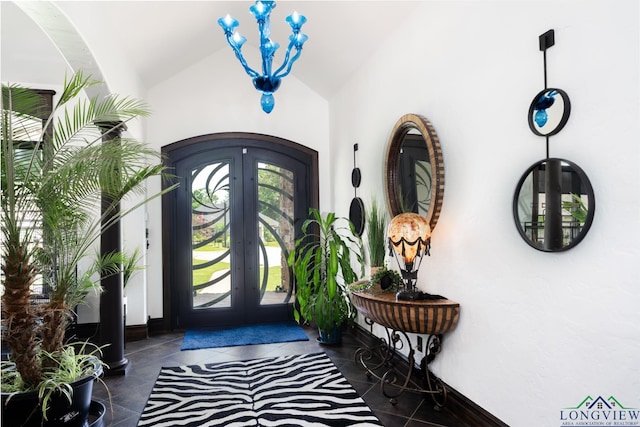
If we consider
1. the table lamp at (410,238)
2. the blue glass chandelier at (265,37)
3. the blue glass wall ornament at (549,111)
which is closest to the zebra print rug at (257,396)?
the table lamp at (410,238)

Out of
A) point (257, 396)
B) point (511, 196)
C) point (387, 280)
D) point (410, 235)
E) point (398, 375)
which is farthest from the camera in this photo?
point (398, 375)

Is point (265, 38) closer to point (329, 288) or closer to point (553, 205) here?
point (553, 205)

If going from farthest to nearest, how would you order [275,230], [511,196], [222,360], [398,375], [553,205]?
[275,230] → [222,360] → [398,375] → [511,196] → [553,205]

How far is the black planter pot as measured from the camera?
2.04 m

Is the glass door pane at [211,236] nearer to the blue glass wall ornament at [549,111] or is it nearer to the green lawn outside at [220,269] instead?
the green lawn outside at [220,269]

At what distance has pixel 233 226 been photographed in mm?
5320

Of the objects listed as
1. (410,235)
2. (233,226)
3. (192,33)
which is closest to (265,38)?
(410,235)

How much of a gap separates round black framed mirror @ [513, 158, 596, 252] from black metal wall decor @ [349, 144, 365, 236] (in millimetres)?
2313

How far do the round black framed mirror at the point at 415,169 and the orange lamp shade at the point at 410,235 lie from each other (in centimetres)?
Result: 16

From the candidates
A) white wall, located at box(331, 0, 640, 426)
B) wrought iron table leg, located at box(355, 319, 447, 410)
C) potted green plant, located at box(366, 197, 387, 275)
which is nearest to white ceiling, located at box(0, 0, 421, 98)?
white wall, located at box(331, 0, 640, 426)

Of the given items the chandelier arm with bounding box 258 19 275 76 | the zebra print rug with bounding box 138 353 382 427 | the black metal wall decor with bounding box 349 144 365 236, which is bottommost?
the zebra print rug with bounding box 138 353 382 427

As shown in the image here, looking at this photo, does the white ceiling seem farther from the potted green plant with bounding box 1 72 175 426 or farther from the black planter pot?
the black planter pot

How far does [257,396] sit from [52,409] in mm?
1363

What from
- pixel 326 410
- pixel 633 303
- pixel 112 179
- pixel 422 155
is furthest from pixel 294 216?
pixel 633 303
